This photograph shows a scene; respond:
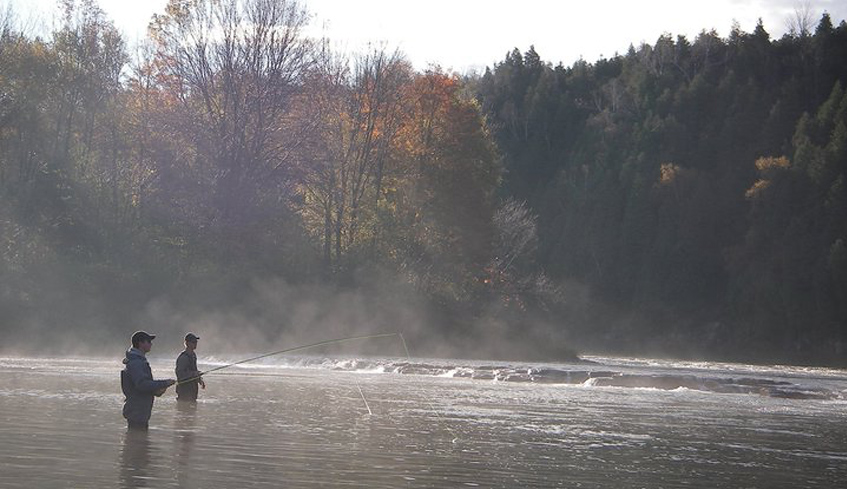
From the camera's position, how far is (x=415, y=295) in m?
57.0

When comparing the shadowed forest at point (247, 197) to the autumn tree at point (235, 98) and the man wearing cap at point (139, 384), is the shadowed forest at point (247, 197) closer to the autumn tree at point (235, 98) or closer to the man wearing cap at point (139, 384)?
the autumn tree at point (235, 98)

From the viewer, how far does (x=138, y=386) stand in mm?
16547

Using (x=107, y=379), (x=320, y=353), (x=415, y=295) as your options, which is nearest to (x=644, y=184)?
(x=415, y=295)

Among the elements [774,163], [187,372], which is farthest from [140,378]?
[774,163]

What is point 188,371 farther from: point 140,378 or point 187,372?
point 140,378

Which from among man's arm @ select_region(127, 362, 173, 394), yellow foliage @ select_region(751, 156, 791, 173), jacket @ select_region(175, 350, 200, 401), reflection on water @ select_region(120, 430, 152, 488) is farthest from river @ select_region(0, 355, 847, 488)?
yellow foliage @ select_region(751, 156, 791, 173)

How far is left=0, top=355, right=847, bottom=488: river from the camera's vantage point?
1395cm

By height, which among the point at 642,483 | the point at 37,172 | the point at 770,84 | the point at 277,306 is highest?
the point at 770,84

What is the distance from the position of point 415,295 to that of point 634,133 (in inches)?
3017

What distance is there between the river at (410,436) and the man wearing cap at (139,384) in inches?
12.1

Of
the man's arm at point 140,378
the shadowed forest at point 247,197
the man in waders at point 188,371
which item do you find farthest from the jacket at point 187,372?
the shadowed forest at point 247,197

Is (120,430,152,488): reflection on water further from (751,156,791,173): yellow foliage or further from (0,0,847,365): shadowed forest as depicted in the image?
(751,156,791,173): yellow foliage

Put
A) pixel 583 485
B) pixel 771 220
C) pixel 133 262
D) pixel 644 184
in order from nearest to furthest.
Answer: pixel 583 485 → pixel 133 262 → pixel 771 220 → pixel 644 184

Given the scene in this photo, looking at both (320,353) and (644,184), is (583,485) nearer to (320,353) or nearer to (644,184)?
(320,353)
